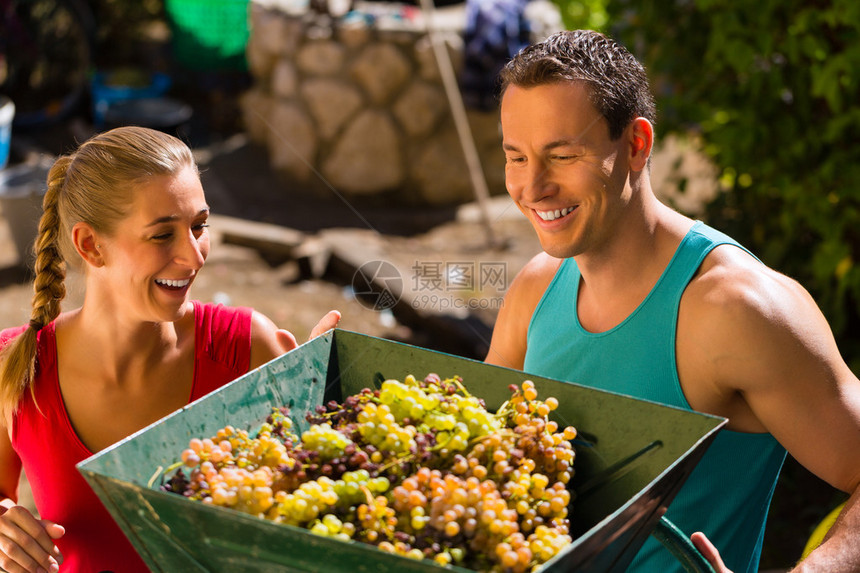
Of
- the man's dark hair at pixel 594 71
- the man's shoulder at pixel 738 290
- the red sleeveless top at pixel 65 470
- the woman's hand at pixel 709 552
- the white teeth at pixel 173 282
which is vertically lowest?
the red sleeveless top at pixel 65 470

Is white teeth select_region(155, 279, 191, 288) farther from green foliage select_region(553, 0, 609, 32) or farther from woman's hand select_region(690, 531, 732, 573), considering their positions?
green foliage select_region(553, 0, 609, 32)

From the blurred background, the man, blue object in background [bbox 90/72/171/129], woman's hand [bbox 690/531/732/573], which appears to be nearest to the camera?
woman's hand [bbox 690/531/732/573]

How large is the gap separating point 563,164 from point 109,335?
0.95 m

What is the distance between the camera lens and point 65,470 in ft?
5.64

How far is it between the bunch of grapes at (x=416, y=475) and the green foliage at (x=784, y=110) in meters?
2.12

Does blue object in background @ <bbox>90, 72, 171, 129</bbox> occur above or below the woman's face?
below

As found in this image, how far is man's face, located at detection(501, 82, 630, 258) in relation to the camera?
5.05 feet

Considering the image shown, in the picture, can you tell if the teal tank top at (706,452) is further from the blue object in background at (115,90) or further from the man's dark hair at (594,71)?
the blue object in background at (115,90)

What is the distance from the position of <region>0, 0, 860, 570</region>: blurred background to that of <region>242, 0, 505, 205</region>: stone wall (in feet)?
0.05

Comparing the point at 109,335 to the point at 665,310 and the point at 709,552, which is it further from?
the point at 709,552

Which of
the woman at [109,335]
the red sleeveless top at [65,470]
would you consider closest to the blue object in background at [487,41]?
the woman at [109,335]

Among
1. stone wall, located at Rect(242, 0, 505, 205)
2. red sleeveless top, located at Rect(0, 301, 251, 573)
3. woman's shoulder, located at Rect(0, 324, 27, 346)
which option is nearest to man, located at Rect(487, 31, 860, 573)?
red sleeveless top, located at Rect(0, 301, 251, 573)

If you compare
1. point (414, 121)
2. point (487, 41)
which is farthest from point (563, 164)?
point (414, 121)

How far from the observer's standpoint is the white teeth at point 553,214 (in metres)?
1.59
